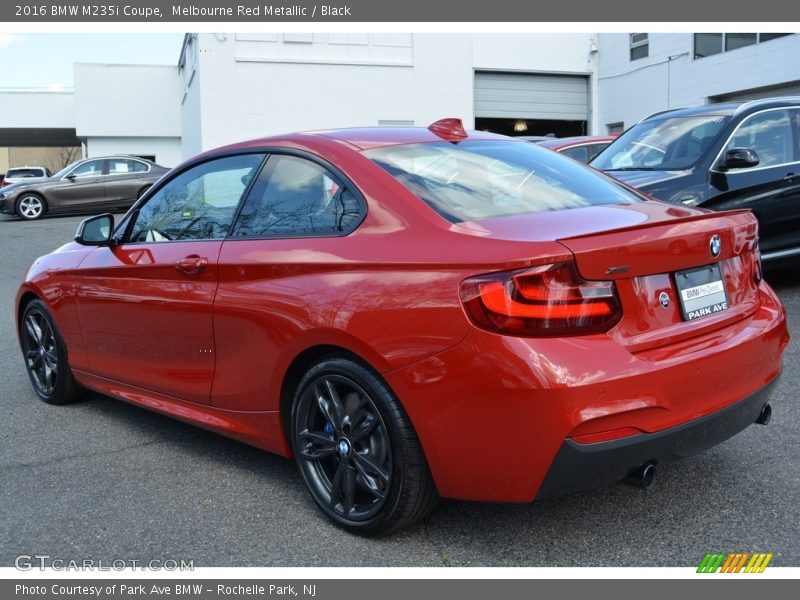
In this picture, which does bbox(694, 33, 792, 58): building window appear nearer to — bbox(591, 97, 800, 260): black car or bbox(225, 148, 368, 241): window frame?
bbox(591, 97, 800, 260): black car

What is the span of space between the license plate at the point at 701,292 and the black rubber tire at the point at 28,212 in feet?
65.5

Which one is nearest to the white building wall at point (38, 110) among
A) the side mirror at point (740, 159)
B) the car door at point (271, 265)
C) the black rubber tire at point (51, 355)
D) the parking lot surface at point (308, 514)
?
the black rubber tire at point (51, 355)

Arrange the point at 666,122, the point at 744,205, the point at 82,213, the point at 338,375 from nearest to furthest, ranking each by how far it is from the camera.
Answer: the point at 338,375, the point at 744,205, the point at 666,122, the point at 82,213

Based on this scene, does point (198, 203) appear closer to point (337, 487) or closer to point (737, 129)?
point (337, 487)

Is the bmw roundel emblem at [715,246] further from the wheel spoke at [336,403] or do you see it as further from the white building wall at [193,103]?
the white building wall at [193,103]

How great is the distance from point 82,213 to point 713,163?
1753 centimetres

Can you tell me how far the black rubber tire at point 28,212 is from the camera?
20.3 meters

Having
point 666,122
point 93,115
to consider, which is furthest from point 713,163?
point 93,115

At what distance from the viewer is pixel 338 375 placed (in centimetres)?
320

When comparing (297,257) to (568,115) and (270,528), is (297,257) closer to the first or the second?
(270,528)

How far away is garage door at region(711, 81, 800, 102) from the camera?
20172 millimetres

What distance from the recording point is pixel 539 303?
2.73m
